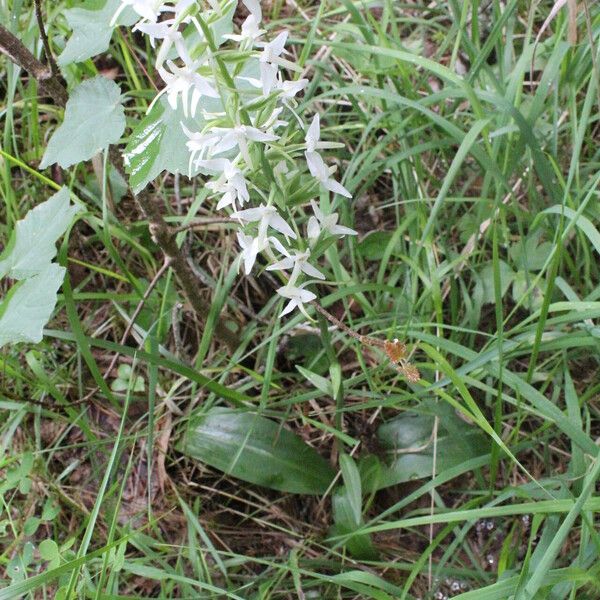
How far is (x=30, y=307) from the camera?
1.28 metres

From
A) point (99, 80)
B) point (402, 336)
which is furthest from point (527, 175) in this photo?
point (99, 80)

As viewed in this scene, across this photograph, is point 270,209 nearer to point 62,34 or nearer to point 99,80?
point 99,80

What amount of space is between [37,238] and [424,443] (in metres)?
0.88

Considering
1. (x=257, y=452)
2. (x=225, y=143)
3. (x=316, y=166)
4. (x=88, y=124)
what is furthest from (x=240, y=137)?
(x=257, y=452)

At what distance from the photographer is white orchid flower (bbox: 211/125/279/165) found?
3.32 ft

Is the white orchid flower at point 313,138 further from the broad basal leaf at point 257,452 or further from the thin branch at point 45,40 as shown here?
the broad basal leaf at point 257,452

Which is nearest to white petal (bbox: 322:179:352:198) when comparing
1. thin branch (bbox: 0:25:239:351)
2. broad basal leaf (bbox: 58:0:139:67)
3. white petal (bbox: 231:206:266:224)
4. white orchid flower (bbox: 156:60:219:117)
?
white petal (bbox: 231:206:266:224)

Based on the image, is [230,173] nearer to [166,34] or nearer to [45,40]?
[166,34]

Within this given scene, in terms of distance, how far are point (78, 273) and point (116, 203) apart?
21 cm

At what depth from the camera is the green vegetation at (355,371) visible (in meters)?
1.44

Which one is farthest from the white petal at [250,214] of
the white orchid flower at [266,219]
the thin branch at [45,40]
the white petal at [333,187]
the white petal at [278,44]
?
the thin branch at [45,40]

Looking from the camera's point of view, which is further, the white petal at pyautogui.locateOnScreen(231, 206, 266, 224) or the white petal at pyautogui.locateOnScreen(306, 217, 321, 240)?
the white petal at pyautogui.locateOnScreen(306, 217, 321, 240)

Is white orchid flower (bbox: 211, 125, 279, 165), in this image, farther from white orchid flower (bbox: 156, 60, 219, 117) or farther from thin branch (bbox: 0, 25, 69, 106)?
thin branch (bbox: 0, 25, 69, 106)

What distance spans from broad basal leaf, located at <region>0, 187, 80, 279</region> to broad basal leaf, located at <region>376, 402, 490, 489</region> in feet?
2.59
